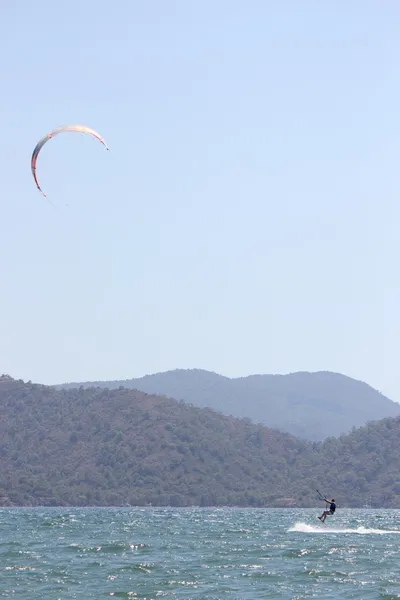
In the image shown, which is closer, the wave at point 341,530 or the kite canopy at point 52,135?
the kite canopy at point 52,135

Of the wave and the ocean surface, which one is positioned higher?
the wave

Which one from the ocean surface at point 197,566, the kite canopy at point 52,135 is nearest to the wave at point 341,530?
the ocean surface at point 197,566

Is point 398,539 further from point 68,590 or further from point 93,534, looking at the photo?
point 68,590

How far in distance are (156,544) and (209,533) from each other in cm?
2072

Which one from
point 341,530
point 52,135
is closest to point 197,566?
point 52,135

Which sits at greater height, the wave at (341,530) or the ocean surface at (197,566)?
the wave at (341,530)

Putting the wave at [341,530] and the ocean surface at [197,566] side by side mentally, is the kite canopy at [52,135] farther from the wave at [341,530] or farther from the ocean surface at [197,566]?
the wave at [341,530]

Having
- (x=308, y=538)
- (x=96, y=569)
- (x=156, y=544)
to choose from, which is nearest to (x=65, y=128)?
(x=96, y=569)

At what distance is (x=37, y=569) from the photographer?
60.2 meters

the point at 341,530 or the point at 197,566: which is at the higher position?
the point at 341,530

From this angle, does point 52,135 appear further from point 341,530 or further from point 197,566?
point 341,530

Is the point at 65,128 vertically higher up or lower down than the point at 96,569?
higher up

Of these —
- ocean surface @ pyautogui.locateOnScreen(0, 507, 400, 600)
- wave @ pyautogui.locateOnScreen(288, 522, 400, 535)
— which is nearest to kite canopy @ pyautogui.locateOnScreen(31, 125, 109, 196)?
ocean surface @ pyautogui.locateOnScreen(0, 507, 400, 600)

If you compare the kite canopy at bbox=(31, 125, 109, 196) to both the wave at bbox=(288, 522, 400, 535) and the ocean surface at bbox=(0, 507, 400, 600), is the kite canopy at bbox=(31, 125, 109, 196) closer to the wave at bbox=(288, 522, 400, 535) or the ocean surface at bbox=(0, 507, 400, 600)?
the ocean surface at bbox=(0, 507, 400, 600)
